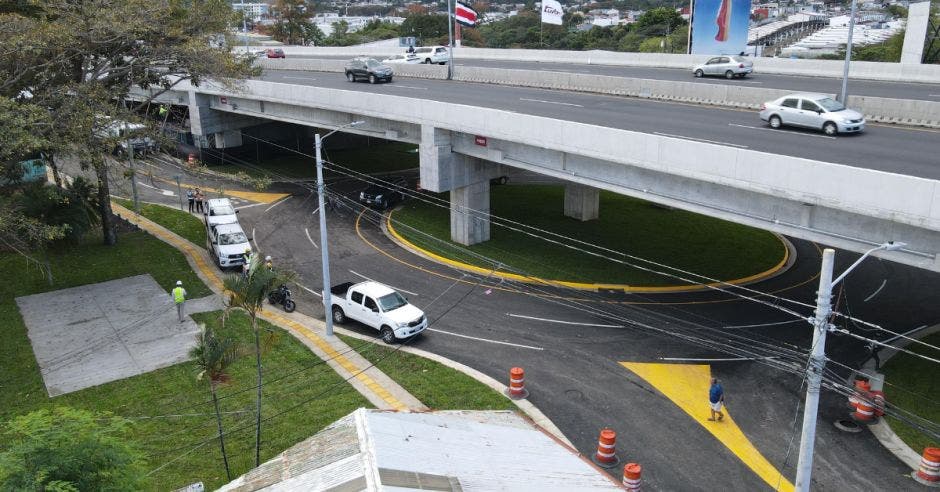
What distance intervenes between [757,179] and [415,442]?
39.6 ft

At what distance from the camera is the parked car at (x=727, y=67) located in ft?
141

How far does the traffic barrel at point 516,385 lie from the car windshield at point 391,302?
5.51m

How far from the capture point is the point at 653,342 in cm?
2375

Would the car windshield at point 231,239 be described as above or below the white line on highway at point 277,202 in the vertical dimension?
above

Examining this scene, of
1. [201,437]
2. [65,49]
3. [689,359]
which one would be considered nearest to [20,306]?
[65,49]

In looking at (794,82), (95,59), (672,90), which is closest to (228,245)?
(95,59)

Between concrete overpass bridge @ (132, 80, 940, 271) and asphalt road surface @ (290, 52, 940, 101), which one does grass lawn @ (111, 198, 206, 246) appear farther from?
asphalt road surface @ (290, 52, 940, 101)

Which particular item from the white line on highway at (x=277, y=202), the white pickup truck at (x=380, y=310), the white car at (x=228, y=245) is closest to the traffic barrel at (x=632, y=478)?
the white pickup truck at (x=380, y=310)

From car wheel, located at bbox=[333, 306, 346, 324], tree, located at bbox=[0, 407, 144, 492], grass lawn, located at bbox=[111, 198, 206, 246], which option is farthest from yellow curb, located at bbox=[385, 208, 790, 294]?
tree, located at bbox=[0, 407, 144, 492]

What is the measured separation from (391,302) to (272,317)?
4.71 meters

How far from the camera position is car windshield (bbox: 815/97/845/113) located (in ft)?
89.4

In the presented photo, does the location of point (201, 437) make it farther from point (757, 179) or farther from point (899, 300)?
point (899, 300)

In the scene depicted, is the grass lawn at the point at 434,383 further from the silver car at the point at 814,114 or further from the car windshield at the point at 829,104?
the car windshield at the point at 829,104

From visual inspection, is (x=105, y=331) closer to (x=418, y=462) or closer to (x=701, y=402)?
(x=418, y=462)
